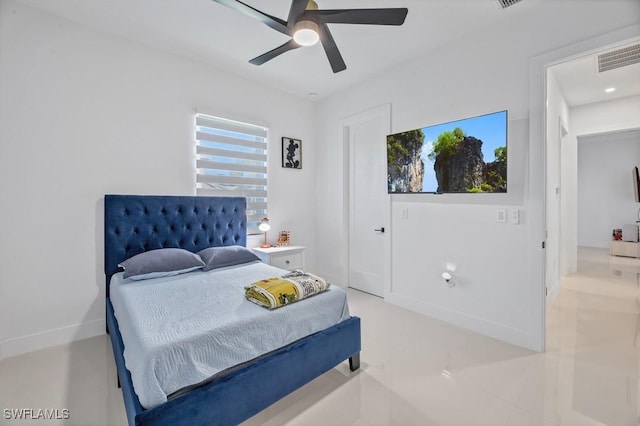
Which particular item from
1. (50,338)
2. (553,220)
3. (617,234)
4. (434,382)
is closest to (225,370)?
(434,382)

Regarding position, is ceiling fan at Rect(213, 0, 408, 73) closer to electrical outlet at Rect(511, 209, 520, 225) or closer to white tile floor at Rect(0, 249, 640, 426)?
electrical outlet at Rect(511, 209, 520, 225)

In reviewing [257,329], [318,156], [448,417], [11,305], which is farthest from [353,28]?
[11,305]

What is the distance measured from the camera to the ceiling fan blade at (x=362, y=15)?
181cm

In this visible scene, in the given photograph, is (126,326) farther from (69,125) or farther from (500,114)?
(500,114)

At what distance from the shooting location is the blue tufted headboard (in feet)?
9.14

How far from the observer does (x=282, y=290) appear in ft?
6.28

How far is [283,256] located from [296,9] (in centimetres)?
266

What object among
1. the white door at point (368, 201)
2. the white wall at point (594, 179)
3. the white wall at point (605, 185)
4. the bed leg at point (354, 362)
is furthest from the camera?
the white wall at point (605, 185)

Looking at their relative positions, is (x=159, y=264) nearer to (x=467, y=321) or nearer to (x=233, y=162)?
(x=233, y=162)

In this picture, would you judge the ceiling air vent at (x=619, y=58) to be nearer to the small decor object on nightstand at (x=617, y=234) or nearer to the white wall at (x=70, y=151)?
the white wall at (x=70, y=151)

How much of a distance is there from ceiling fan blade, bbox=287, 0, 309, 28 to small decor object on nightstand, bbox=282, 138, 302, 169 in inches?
90.2

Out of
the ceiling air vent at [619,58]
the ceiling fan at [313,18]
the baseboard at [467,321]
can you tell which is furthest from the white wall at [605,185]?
the ceiling fan at [313,18]

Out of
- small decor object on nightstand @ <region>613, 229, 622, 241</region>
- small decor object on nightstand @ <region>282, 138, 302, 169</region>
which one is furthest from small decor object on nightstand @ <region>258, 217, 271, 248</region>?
small decor object on nightstand @ <region>613, 229, 622, 241</region>

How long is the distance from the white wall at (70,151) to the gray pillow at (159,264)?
21.4 inches
